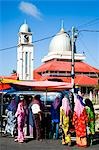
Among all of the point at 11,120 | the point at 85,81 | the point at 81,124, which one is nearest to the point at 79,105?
the point at 81,124

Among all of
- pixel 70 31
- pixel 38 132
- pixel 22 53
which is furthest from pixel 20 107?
pixel 22 53

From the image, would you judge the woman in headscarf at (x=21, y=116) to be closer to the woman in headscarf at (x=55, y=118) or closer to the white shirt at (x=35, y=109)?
the white shirt at (x=35, y=109)

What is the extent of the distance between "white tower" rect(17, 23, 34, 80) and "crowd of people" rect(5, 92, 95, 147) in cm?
4720

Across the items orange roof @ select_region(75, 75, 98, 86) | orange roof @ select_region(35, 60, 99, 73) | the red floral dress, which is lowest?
the red floral dress

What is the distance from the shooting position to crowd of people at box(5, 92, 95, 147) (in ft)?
35.2

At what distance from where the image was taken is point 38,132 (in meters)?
11.5

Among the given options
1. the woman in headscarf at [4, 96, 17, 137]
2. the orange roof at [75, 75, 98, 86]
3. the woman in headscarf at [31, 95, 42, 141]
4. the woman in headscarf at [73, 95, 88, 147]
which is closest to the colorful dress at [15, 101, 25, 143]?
the woman in headscarf at [31, 95, 42, 141]

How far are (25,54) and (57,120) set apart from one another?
164 feet

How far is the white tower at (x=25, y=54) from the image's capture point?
60406mm

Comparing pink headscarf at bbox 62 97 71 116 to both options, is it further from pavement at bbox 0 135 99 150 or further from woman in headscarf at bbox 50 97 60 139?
woman in headscarf at bbox 50 97 60 139

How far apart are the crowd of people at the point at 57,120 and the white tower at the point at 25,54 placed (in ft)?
155

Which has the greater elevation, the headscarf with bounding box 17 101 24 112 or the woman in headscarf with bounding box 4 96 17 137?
the headscarf with bounding box 17 101 24 112

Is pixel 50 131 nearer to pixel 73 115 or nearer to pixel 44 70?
pixel 73 115

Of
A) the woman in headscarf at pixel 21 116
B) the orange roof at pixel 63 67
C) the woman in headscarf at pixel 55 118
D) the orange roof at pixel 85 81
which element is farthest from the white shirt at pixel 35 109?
the orange roof at pixel 63 67
